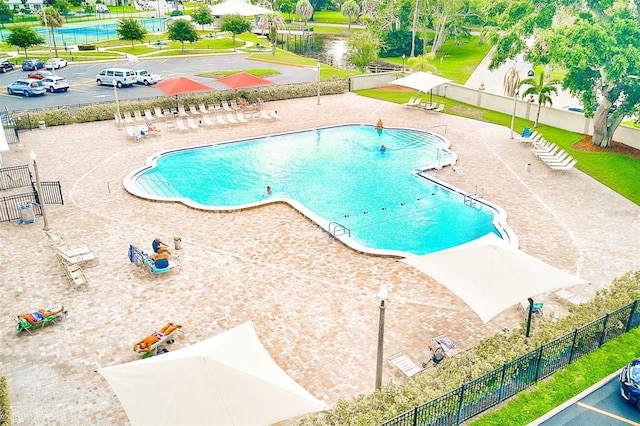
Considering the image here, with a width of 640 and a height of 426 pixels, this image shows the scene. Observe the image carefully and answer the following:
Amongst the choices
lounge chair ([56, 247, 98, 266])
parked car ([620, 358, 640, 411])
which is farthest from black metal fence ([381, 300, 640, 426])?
lounge chair ([56, 247, 98, 266])

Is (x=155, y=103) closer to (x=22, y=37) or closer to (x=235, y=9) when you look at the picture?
(x=22, y=37)

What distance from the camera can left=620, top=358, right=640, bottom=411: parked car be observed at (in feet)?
39.7

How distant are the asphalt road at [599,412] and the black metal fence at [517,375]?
91 cm

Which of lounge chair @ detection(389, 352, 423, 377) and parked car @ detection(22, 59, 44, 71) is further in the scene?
parked car @ detection(22, 59, 44, 71)

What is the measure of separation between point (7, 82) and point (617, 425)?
5090 centimetres

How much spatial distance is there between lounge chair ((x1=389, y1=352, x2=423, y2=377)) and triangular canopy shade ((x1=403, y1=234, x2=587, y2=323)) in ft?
6.62

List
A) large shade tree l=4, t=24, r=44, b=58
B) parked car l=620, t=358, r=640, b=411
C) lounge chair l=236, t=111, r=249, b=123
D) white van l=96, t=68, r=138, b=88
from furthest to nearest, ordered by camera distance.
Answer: large shade tree l=4, t=24, r=44, b=58
white van l=96, t=68, r=138, b=88
lounge chair l=236, t=111, r=249, b=123
parked car l=620, t=358, r=640, b=411

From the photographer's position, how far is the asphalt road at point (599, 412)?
11.8 m

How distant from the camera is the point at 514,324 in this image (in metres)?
15.0

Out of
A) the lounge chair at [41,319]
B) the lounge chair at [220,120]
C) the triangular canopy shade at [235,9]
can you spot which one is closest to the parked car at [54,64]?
the triangular canopy shade at [235,9]

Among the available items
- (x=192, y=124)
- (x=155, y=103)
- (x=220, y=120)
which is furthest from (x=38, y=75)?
(x=220, y=120)

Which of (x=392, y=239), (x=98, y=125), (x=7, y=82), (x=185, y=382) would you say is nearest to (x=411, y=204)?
(x=392, y=239)

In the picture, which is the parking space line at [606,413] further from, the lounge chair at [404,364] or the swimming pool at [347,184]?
the swimming pool at [347,184]

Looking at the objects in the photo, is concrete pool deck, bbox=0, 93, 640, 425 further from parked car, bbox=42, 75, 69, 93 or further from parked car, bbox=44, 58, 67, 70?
parked car, bbox=44, 58, 67, 70
